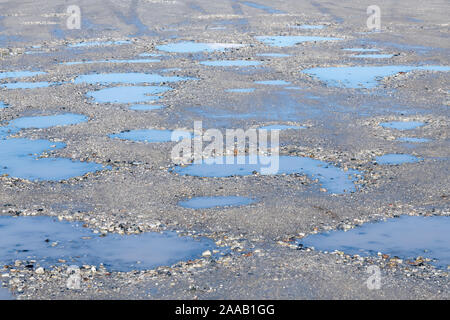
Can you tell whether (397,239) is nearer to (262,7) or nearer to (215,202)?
(215,202)

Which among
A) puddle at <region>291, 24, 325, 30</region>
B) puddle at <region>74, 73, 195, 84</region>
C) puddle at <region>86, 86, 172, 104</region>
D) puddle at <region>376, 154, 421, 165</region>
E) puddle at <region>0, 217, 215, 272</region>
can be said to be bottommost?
puddle at <region>0, 217, 215, 272</region>

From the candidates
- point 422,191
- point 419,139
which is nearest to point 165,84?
point 419,139

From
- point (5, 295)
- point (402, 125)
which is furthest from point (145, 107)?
point (5, 295)

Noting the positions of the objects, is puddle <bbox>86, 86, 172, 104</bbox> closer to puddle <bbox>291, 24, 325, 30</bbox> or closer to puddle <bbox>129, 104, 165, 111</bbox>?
puddle <bbox>129, 104, 165, 111</bbox>

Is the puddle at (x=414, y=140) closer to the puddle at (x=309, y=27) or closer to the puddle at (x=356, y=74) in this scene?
the puddle at (x=356, y=74)

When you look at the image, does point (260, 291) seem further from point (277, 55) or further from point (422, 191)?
point (277, 55)

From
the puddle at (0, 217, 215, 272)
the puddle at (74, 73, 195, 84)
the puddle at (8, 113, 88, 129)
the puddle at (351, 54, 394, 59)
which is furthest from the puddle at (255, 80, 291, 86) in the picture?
the puddle at (0, 217, 215, 272)
